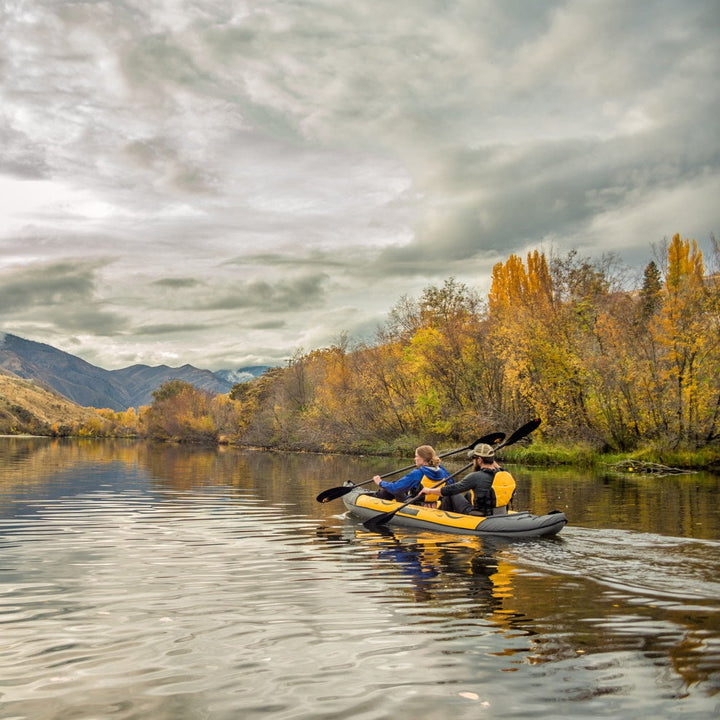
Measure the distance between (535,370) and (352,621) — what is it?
31.3m

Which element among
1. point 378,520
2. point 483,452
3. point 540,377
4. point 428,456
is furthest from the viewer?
point 540,377

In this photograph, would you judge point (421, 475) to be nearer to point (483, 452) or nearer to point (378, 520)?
point (378, 520)

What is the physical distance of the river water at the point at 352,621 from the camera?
4773 mm

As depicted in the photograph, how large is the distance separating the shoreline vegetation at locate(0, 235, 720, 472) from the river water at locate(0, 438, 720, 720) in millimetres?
16376

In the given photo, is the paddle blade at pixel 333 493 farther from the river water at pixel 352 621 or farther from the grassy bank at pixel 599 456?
the grassy bank at pixel 599 456

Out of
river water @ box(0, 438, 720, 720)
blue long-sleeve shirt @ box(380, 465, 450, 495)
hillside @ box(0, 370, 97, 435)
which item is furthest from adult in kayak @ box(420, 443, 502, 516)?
hillside @ box(0, 370, 97, 435)

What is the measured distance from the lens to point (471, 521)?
482 inches

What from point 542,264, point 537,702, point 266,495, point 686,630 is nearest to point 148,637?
point 537,702

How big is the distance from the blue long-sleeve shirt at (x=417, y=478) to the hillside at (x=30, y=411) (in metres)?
131

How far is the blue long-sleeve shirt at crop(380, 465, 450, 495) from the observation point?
1438cm

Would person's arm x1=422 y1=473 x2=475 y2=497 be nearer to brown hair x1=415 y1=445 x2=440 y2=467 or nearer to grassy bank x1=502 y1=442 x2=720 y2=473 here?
brown hair x1=415 y1=445 x2=440 y2=467

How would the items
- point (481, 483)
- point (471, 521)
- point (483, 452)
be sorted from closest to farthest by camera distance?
point (483, 452), point (471, 521), point (481, 483)

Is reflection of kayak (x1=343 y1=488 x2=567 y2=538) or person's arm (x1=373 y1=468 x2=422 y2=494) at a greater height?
person's arm (x1=373 y1=468 x2=422 y2=494)

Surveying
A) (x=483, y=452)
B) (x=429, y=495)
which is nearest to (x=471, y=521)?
(x=483, y=452)
